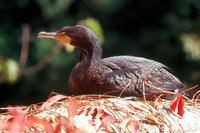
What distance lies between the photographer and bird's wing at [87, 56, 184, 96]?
6.29 ft

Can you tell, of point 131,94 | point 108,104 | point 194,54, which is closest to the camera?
point 108,104

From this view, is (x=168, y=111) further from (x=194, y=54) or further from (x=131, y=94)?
(x=194, y=54)

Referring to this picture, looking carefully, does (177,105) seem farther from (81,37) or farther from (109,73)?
(81,37)

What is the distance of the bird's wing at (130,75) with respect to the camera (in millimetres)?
1918

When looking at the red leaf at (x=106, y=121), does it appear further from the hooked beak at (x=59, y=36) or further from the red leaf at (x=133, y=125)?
the hooked beak at (x=59, y=36)

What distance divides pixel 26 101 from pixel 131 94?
430cm

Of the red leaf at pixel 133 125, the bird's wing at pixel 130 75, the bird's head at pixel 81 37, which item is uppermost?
the bird's head at pixel 81 37

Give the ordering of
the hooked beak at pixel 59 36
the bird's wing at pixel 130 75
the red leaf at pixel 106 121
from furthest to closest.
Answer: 1. the hooked beak at pixel 59 36
2. the bird's wing at pixel 130 75
3. the red leaf at pixel 106 121

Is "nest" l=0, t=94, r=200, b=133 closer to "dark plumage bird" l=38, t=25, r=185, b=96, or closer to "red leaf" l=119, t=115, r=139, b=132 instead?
"red leaf" l=119, t=115, r=139, b=132

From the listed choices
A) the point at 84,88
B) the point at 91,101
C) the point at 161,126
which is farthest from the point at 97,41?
the point at 161,126

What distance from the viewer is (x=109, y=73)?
77.0 inches

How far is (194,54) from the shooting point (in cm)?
530

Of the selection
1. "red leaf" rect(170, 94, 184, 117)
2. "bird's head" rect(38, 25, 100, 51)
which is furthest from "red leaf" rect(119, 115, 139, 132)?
"bird's head" rect(38, 25, 100, 51)

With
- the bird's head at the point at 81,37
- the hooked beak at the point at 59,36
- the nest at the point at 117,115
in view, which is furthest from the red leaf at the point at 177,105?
the hooked beak at the point at 59,36
